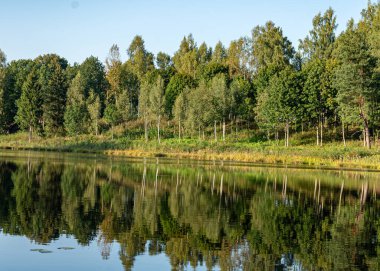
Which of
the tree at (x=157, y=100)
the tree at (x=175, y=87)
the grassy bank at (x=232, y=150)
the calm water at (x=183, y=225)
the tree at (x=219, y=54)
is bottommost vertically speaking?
the calm water at (x=183, y=225)

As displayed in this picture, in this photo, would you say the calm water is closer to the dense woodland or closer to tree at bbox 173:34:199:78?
the dense woodland

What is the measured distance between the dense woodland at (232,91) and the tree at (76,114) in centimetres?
21

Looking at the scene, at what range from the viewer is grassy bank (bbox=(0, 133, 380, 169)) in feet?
231

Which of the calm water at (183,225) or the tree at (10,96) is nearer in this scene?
the calm water at (183,225)

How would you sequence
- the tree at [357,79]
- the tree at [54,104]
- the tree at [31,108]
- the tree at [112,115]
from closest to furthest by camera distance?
the tree at [357,79] < the tree at [112,115] < the tree at [31,108] < the tree at [54,104]

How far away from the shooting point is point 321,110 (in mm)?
94312

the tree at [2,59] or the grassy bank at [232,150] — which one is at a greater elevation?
the tree at [2,59]

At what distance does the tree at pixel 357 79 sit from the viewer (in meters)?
79.6

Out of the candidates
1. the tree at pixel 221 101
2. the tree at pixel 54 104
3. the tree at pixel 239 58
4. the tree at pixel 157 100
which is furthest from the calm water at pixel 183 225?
the tree at pixel 239 58

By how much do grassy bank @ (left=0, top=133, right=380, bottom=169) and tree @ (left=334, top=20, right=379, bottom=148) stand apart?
6441 mm

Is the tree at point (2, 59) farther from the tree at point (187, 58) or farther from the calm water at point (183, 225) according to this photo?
the calm water at point (183, 225)

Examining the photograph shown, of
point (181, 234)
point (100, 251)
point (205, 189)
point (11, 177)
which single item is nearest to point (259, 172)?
point (205, 189)

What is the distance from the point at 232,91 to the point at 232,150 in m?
22.9

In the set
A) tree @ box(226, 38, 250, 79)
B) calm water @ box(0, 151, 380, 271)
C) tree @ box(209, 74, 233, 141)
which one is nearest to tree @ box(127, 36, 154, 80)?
tree @ box(226, 38, 250, 79)
